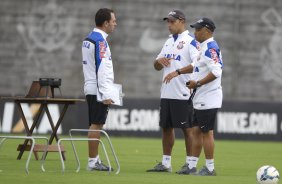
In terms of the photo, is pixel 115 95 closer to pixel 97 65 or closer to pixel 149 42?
pixel 97 65

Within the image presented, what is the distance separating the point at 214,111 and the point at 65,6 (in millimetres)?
18814

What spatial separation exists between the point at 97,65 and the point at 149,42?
1773 centimetres

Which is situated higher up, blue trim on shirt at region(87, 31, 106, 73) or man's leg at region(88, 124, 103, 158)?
blue trim on shirt at region(87, 31, 106, 73)

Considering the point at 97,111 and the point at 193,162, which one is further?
the point at 97,111

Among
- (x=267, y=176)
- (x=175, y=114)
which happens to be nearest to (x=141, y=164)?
(x=175, y=114)

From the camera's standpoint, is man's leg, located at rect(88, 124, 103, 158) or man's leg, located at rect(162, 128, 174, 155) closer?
man's leg, located at rect(88, 124, 103, 158)

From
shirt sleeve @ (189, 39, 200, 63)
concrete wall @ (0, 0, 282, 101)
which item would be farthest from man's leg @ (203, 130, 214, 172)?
concrete wall @ (0, 0, 282, 101)

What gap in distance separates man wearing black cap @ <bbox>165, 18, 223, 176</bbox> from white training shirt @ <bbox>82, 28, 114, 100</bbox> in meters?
1.24

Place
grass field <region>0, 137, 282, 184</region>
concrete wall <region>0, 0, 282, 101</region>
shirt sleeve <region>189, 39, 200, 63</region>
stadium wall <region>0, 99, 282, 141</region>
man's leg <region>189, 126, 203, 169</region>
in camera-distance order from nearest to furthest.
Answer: grass field <region>0, 137, 282, 184</region>, man's leg <region>189, 126, 203, 169</region>, shirt sleeve <region>189, 39, 200, 63</region>, stadium wall <region>0, 99, 282, 141</region>, concrete wall <region>0, 0, 282, 101</region>

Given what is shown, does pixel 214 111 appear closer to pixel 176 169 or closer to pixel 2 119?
pixel 176 169

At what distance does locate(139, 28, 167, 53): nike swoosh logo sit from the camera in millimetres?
31859

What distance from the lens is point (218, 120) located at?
26578 mm

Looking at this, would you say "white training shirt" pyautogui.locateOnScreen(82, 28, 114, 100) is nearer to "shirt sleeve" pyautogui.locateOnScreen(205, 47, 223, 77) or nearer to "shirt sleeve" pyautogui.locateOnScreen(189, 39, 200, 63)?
"shirt sleeve" pyautogui.locateOnScreen(189, 39, 200, 63)

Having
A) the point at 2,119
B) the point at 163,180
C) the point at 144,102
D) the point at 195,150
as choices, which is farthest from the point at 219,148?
the point at 163,180
